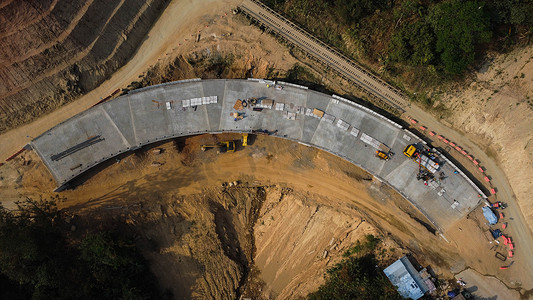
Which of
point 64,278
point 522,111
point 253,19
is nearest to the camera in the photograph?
point 64,278

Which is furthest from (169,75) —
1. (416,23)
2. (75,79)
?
(416,23)

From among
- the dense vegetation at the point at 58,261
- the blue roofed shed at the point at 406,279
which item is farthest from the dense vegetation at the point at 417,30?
the dense vegetation at the point at 58,261

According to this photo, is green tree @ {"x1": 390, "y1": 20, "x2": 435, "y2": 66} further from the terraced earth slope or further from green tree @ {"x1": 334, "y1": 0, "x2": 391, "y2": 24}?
the terraced earth slope

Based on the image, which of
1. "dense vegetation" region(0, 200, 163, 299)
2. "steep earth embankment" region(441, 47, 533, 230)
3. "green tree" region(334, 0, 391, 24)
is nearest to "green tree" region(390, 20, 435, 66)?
"green tree" region(334, 0, 391, 24)

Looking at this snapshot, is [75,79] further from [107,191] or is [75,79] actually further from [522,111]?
[522,111]

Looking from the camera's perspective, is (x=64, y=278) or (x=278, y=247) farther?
(x=278, y=247)

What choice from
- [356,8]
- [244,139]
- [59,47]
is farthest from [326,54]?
[59,47]
